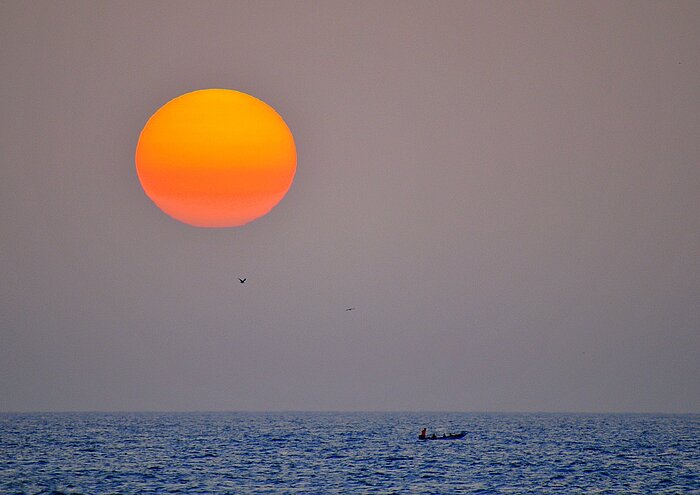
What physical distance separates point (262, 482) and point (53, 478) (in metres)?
16.3

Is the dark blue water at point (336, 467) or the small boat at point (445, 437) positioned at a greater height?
the small boat at point (445, 437)

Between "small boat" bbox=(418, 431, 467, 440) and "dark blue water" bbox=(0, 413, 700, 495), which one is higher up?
"small boat" bbox=(418, 431, 467, 440)

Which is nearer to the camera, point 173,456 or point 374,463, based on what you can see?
point 374,463

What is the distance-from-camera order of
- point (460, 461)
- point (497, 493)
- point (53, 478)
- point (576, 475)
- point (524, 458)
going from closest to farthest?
point (497, 493) → point (53, 478) → point (576, 475) → point (460, 461) → point (524, 458)

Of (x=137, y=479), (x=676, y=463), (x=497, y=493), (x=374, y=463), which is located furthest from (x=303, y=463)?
(x=676, y=463)

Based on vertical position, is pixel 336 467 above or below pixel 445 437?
below

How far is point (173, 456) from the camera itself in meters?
99.3

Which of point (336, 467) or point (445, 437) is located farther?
point (445, 437)

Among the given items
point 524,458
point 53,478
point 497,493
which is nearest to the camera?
point 497,493

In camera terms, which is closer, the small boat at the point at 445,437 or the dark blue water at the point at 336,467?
the dark blue water at the point at 336,467

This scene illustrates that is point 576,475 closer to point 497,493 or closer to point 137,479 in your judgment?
point 497,493

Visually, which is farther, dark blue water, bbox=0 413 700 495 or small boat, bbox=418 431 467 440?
small boat, bbox=418 431 467 440

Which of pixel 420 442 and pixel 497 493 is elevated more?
pixel 420 442

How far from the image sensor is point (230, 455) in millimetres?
101688
